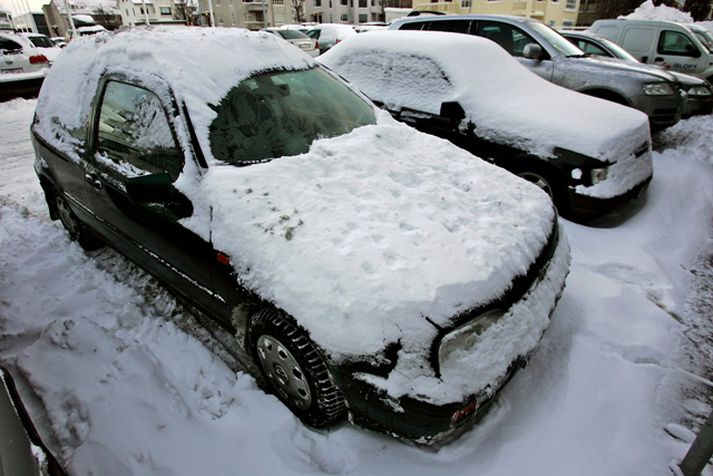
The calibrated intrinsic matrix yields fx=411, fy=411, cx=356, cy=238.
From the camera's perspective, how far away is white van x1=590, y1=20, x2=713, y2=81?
29.8 ft

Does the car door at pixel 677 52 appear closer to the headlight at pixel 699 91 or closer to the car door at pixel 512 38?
the headlight at pixel 699 91

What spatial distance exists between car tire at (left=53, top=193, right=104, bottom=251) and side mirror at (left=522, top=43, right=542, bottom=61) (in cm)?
578

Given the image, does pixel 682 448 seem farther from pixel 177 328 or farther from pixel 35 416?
pixel 35 416

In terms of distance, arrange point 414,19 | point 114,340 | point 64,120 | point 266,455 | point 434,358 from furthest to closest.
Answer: point 414,19, point 64,120, point 114,340, point 266,455, point 434,358

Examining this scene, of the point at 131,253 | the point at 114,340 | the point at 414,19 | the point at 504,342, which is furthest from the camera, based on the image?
the point at 414,19

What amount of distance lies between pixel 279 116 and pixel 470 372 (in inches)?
73.7

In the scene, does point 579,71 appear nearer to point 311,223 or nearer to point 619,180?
point 619,180

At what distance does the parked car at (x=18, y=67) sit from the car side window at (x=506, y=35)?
9.94 meters

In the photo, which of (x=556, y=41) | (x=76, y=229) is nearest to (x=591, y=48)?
(x=556, y=41)

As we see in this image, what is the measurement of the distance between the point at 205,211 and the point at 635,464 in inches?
94.4

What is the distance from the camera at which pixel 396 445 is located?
1.97 meters

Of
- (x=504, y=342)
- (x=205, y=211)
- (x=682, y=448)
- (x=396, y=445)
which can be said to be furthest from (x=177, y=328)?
(x=682, y=448)

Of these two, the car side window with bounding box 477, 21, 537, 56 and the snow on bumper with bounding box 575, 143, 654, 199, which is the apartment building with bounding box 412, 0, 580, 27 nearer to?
the car side window with bounding box 477, 21, 537, 56

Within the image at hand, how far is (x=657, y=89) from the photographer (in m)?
5.68
